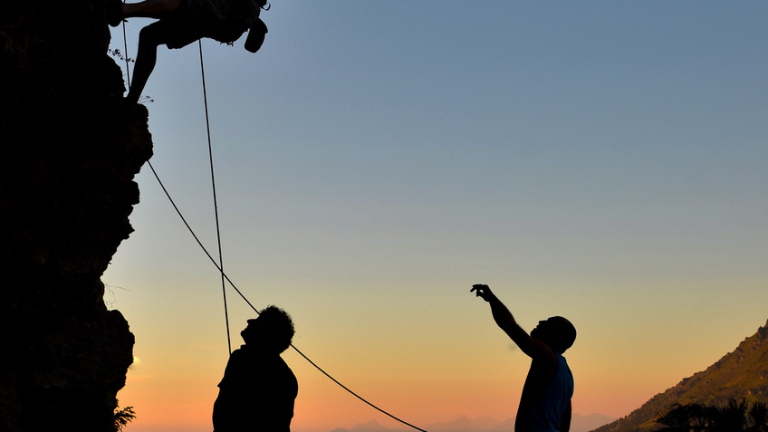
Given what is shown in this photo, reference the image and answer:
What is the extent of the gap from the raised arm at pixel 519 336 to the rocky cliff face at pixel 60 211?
372 cm

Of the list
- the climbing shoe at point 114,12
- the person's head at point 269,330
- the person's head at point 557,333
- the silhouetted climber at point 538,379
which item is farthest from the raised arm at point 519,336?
the climbing shoe at point 114,12

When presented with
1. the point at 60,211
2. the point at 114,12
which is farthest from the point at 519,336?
the point at 114,12

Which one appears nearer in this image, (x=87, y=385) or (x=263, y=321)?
(x=263, y=321)

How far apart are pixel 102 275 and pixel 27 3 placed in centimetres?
259

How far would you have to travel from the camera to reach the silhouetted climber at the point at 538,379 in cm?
586

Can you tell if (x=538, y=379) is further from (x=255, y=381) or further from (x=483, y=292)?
(x=255, y=381)

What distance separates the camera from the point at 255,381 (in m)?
6.09

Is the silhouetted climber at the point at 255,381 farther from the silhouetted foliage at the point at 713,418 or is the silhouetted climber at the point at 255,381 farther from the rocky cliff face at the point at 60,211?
the silhouetted foliage at the point at 713,418

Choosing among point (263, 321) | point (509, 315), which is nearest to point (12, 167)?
point (263, 321)

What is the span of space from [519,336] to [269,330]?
6.15ft

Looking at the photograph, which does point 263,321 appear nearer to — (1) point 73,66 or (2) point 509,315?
(2) point 509,315

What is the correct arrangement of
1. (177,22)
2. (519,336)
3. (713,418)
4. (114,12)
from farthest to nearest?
(713,418)
(177,22)
(114,12)
(519,336)

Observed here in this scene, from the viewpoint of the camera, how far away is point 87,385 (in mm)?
7180

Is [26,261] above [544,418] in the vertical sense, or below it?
above
